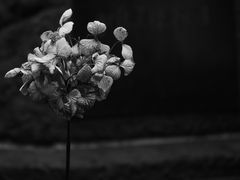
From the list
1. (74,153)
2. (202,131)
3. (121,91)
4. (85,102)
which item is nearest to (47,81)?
(85,102)

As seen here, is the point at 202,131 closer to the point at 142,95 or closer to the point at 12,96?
the point at 142,95

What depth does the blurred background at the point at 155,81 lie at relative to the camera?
239 cm

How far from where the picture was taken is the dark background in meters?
2.40

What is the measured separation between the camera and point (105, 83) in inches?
47.1

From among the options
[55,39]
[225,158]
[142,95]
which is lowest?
[225,158]

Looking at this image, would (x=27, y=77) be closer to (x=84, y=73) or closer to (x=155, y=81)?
(x=84, y=73)

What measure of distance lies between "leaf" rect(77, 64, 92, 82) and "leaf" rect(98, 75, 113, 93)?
34 millimetres

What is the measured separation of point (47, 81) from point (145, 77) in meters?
1.45

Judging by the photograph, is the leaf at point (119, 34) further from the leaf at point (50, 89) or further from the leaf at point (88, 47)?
the leaf at point (50, 89)

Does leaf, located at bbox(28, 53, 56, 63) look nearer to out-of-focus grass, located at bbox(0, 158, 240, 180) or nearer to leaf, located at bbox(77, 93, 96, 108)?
leaf, located at bbox(77, 93, 96, 108)

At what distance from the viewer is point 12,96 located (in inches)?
94.0

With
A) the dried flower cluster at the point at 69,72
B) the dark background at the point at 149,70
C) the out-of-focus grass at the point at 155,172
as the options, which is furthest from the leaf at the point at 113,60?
the dark background at the point at 149,70

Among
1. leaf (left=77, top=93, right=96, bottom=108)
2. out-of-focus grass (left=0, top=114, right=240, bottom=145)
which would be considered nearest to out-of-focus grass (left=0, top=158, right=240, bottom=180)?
out-of-focus grass (left=0, top=114, right=240, bottom=145)

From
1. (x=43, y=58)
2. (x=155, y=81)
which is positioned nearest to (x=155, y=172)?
(x=155, y=81)
